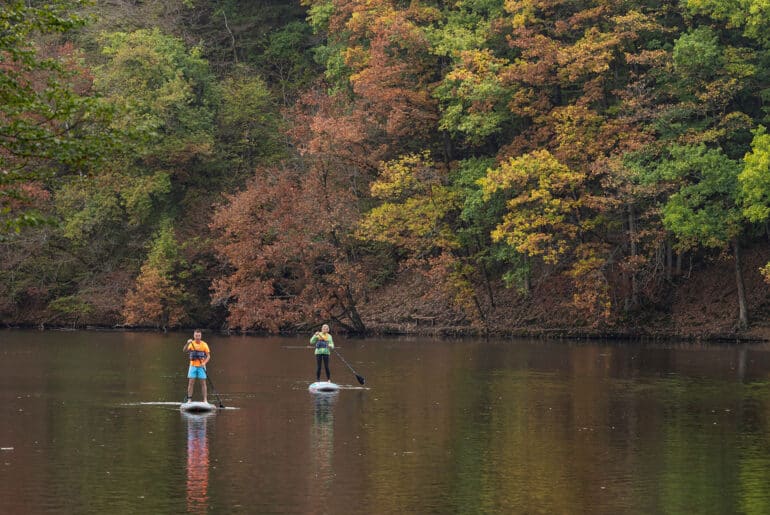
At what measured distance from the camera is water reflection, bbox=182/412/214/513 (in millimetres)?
17344

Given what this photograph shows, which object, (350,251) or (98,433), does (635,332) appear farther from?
(98,433)

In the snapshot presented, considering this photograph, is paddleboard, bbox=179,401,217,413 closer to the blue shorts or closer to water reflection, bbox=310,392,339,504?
the blue shorts

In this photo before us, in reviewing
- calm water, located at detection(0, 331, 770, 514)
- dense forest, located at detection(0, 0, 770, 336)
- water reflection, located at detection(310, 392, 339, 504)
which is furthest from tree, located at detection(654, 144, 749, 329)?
water reflection, located at detection(310, 392, 339, 504)

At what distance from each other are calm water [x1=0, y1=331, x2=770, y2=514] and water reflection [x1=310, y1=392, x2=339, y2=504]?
0.06m

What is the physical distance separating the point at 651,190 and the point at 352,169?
737 inches

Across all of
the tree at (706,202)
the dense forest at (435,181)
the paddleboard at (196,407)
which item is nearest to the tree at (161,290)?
the dense forest at (435,181)

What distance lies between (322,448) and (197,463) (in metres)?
2.68

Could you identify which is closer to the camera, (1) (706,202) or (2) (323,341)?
(2) (323,341)

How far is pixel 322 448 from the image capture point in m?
22.5

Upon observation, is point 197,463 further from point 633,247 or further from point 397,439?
point 633,247

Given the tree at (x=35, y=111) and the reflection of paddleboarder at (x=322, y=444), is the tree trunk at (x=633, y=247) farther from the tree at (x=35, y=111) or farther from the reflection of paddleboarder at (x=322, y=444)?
the tree at (x=35, y=111)

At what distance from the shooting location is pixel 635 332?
57.5 m

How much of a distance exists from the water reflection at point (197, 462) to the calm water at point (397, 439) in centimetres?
5

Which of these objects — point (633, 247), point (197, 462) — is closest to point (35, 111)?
point (197, 462)
